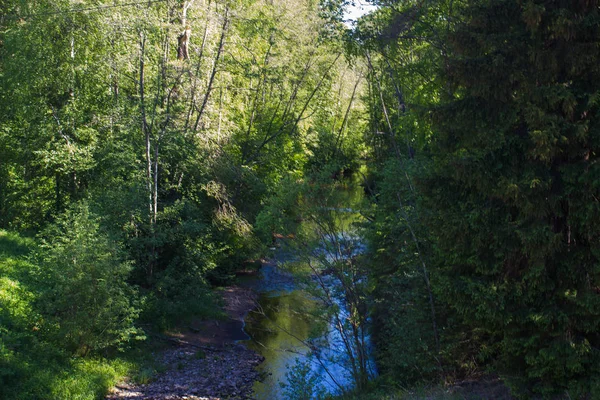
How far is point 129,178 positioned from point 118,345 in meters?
5.84

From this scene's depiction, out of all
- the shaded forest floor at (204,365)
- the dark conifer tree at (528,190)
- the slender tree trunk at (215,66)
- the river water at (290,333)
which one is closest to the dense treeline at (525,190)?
the dark conifer tree at (528,190)

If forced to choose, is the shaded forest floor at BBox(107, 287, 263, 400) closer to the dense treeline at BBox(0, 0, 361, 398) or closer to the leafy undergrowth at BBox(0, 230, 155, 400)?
the leafy undergrowth at BBox(0, 230, 155, 400)

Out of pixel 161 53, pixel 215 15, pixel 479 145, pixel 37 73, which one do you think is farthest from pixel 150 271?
pixel 479 145

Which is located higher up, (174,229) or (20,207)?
(20,207)

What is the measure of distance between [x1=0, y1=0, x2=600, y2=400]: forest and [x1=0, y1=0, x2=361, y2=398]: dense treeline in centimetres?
9

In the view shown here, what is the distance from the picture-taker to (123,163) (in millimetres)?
17344

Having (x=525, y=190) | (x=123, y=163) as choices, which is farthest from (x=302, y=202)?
(x=123, y=163)

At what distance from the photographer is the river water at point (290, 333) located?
1180 cm

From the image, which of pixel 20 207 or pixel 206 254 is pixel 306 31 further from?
pixel 20 207

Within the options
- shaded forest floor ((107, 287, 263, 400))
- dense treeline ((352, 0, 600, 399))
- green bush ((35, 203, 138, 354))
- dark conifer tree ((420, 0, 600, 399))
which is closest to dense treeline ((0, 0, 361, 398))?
green bush ((35, 203, 138, 354))

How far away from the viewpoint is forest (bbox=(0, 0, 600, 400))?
692 centimetres

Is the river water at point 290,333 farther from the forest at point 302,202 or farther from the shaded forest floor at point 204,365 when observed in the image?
the shaded forest floor at point 204,365

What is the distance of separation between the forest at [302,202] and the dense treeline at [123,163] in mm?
93

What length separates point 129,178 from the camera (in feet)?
56.4
